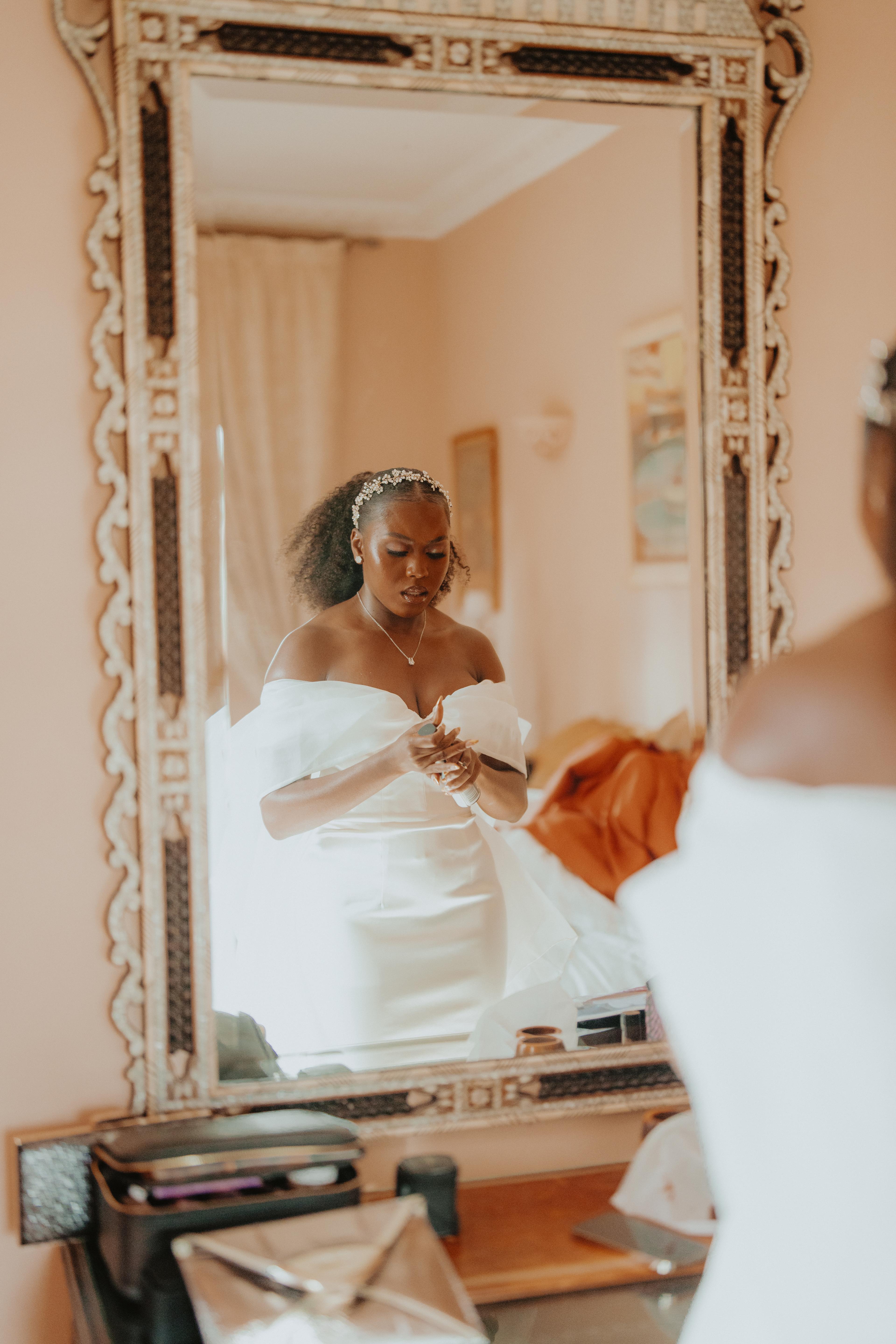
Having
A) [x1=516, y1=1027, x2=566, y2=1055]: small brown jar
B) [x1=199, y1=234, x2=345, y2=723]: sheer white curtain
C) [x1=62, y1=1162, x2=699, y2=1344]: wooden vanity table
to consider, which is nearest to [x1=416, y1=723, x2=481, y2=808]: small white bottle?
[x1=199, y1=234, x2=345, y2=723]: sheer white curtain

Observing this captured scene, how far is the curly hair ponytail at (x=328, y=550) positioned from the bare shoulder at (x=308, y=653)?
1.0 inches

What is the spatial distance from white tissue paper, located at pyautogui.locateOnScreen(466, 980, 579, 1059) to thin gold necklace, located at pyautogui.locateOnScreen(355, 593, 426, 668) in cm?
49

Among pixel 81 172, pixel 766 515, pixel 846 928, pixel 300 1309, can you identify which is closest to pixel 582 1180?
pixel 300 1309

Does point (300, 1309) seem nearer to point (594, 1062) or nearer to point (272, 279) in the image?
point (594, 1062)

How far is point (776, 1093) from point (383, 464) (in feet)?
3.61

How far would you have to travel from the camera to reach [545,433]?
5.79 feet

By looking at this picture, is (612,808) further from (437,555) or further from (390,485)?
(390,485)

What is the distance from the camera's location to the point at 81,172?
1.61m

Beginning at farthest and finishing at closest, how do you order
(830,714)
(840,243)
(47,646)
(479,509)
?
1. (840,243)
2. (479,509)
3. (47,646)
4. (830,714)

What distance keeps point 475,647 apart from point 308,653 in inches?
9.1

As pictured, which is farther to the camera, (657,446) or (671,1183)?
(657,446)

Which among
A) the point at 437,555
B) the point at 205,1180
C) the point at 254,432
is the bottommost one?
the point at 205,1180

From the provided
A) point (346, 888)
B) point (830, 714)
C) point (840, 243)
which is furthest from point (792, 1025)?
point (840, 243)

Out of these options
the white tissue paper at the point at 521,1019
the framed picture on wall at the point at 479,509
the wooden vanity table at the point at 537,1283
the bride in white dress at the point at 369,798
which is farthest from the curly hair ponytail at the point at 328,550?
the wooden vanity table at the point at 537,1283
